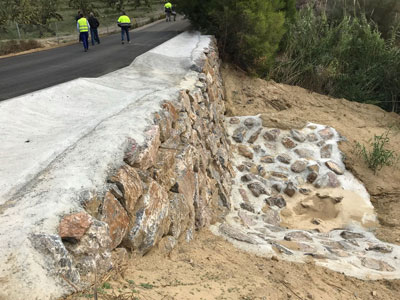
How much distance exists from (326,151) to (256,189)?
2.64 m

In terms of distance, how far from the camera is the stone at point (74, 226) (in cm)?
247

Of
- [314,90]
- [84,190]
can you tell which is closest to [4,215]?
[84,190]

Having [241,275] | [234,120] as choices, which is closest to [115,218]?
[241,275]

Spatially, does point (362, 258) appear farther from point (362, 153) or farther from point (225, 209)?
point (362, 153)

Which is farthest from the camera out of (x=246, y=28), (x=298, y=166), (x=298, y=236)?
(x=246, y=28)

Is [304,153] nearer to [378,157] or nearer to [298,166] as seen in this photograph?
[298,166]

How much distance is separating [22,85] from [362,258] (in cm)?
716

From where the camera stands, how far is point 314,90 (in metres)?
12.4

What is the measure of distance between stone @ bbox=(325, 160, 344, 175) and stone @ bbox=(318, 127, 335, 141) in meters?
0.96

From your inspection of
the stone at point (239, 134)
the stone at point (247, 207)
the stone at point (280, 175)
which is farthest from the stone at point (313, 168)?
the stone at point (247, 207)

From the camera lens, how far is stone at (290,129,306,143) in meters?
9.04

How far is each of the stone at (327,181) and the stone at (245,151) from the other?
1.70 meters

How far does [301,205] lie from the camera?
24.0 ft

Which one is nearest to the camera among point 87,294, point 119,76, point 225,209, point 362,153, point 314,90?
point 87,294
